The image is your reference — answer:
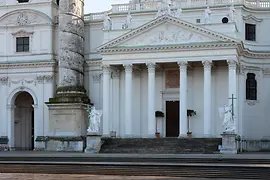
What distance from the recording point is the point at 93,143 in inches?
1908

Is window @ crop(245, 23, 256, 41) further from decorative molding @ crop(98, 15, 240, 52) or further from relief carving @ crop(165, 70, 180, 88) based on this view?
relief carving @ crop(165, 70, 180, 88)

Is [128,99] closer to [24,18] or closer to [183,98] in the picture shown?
[183,98]

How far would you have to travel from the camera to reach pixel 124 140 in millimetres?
49312

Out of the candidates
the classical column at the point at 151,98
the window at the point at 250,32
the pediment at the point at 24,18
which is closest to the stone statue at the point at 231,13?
the window at the point at 250,32

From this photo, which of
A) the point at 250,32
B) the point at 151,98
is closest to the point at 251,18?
the point at 250,32

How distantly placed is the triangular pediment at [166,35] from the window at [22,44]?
9575 millimetres

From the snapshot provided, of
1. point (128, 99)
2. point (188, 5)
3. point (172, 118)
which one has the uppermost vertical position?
point (188, 5)

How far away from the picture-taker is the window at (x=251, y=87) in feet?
176

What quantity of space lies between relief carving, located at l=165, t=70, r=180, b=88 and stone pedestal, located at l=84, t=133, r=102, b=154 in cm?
903

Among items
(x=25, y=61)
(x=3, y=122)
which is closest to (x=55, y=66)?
(x=25, y=61)

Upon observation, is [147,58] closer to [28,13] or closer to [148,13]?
[148,13]

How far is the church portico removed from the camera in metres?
50.2

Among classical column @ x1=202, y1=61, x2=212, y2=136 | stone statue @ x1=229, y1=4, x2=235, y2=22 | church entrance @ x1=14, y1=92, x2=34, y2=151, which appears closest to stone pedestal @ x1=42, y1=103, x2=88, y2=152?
church entrance @ x1=14, y1=92, x2=34, y2=151

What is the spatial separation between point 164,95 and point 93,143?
910cm
